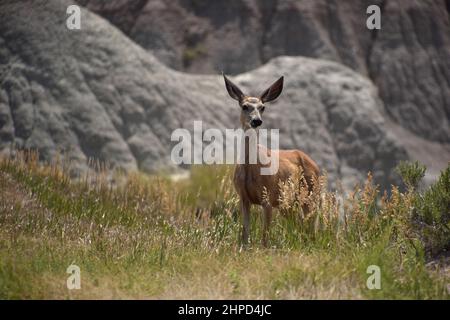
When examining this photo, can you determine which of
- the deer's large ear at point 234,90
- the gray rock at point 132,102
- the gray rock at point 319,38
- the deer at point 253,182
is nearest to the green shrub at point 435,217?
the deer at point 253,182

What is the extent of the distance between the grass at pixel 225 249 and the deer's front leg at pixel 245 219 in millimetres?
161

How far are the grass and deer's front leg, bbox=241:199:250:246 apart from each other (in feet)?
0.53

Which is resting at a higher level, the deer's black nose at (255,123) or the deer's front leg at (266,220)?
the deer's black nose at (255,123)

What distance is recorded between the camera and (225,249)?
29.0 feet

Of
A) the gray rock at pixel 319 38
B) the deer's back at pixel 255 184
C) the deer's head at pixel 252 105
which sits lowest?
the deer's back at pixel 255 184

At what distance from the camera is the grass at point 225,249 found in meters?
7.21

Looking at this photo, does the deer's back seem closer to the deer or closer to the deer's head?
the deer

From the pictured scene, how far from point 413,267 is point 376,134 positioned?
1422 cm

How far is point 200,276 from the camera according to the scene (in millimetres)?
7691

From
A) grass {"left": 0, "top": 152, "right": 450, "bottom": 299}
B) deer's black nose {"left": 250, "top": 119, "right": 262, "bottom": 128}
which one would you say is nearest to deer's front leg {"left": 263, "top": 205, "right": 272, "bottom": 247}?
grass {"left": 0, "top": 152, "right": 450, "bottom": 299}

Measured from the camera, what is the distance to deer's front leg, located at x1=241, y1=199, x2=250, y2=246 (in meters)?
9.55

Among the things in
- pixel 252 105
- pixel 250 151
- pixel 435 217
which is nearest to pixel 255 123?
pixel 252 105

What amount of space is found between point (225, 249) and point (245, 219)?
0.94 m

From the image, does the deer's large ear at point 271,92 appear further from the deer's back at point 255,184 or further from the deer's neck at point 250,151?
the deer's back at point 255,184
